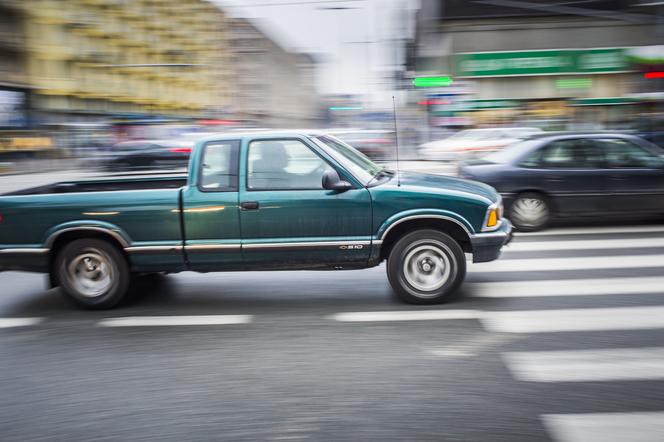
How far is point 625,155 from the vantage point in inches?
365

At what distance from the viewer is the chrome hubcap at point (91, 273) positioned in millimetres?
5988

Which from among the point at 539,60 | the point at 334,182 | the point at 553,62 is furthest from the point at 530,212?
the point at 553,62

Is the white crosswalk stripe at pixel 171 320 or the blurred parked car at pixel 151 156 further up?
the blurred parked car at pixel 151 156

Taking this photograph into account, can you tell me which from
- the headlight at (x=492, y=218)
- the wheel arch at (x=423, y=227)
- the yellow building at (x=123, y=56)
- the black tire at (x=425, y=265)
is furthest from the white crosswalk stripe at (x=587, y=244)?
the yellow building at (x=123, y=56)

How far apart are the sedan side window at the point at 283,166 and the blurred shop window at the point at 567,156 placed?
470 centimetres

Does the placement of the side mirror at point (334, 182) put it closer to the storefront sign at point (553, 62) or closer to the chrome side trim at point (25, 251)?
the chrome side trim at point (25, 251)

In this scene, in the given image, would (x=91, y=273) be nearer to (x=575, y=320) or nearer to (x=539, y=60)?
(x=575, y=320)

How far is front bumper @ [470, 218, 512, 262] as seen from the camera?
19.0 ft

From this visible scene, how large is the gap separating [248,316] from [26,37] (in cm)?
4460

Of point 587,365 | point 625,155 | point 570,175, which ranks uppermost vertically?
point 625,155

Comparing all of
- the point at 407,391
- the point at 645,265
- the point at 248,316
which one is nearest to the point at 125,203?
the point at 248,316

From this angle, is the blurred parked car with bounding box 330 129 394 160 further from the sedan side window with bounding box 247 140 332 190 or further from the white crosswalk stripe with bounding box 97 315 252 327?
the white crosswalk stripe with bounding box 97 315 252 327

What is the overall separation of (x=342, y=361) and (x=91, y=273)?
115 inches

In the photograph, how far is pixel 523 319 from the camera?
5.31m
